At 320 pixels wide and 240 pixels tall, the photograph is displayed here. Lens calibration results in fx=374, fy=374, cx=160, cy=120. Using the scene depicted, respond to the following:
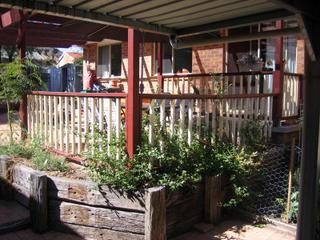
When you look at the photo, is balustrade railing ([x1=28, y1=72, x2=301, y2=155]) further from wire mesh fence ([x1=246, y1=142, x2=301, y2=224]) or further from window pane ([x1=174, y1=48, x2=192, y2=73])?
window pane ([x1=174, y1=48, x2=192, y2=73])

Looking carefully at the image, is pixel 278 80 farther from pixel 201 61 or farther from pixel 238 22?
pixel 201 61

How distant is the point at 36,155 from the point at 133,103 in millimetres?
2232

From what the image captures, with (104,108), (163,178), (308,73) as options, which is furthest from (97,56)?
(308,73)

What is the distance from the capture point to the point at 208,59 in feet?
35.3

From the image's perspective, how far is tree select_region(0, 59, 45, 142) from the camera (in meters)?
7.23

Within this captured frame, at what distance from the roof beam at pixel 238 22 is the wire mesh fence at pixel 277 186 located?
77.3 inches

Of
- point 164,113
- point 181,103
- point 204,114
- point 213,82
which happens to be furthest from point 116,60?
point 164,113

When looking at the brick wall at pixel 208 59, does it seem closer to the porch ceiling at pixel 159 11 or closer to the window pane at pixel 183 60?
the window pane at pixel 183 60

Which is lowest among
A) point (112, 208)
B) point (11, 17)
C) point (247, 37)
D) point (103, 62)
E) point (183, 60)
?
point (112, 208)

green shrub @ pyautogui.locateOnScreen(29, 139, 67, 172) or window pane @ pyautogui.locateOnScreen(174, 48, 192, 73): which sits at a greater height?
window pane @ pyautogui.locateOnScreen(174, 48, 192, 73)

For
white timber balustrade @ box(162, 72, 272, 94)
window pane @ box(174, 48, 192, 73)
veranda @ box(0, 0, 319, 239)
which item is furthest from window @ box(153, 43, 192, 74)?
veranda @ box(0, 0, 319, 239)

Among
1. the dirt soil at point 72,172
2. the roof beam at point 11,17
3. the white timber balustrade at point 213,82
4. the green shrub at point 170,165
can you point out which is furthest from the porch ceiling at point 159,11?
the roof beam at point 11,17

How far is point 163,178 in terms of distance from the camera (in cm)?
493

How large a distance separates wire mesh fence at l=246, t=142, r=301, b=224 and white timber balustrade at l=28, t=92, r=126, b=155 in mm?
2439
